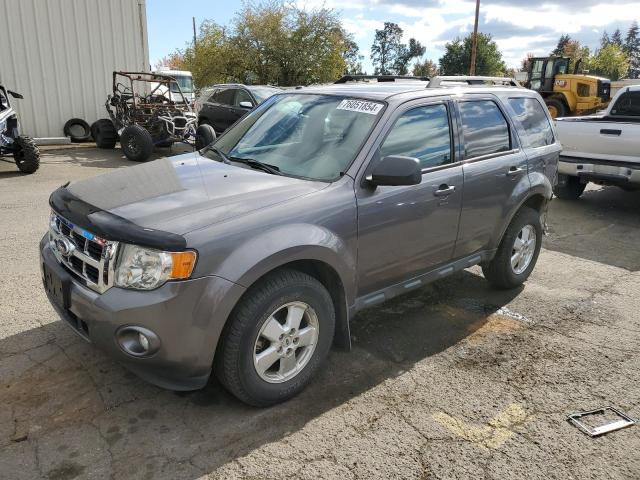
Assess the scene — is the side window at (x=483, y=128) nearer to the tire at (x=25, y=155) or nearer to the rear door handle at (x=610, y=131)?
the rear door handle at (x=610, y=131)

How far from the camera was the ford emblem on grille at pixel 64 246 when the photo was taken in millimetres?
2885

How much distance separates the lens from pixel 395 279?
3.62 metres

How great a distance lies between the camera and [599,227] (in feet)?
24.2

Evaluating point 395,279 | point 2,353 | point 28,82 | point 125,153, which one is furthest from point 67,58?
point 395,279

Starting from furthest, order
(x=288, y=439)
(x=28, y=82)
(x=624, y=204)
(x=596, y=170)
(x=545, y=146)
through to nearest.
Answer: (x=28, y=82) → (x=624, y=204) → (x=596, y=170) → (x=545, y=146) → (x=288, y=439)

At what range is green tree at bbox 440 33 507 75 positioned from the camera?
5906 cm

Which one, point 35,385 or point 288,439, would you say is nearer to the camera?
point 288,439

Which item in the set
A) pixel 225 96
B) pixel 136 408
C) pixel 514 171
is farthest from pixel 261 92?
pixel 136 408

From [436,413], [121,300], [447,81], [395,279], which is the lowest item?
[436,413]

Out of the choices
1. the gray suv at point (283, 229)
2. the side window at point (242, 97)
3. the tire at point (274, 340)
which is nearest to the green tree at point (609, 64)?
the side window at point (242, 97)

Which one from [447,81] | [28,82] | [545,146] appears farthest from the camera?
[28,82]

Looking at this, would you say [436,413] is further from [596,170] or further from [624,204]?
[624,204]

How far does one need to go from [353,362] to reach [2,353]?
2307mm

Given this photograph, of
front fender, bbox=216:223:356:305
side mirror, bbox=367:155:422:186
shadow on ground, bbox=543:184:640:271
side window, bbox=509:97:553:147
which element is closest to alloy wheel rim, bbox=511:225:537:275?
side window, bbox=509:97:553:147
